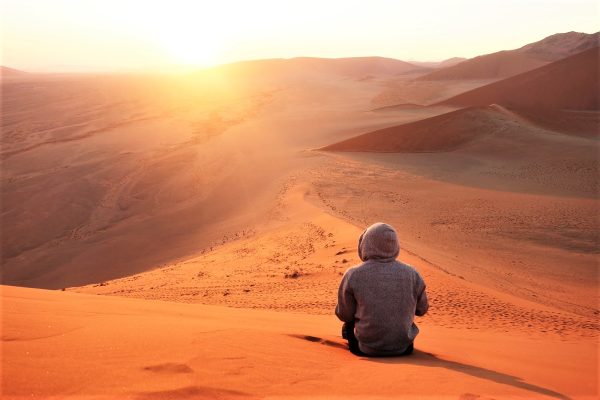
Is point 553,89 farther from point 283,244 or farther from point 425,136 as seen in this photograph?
point 283,244

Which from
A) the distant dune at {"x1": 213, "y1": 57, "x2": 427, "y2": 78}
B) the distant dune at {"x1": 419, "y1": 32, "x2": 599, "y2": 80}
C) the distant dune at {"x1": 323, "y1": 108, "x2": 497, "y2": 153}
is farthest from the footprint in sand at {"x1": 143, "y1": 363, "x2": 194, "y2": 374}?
the distant dune at {"x1": 213, "y1": 57, "x2": 427, "y2": 78}

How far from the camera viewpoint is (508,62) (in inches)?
2466

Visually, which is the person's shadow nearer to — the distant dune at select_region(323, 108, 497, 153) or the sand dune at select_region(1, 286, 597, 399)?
the sand dune at select_region(1, 286, 597, 399)

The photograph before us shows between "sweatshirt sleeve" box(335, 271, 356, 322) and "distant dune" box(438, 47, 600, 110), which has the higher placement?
"distant dune" box(438, 47, 600, 110)

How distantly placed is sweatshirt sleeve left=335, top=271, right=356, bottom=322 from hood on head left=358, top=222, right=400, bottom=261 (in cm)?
23

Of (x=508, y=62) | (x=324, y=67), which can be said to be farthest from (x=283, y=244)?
(x=324, y=67)

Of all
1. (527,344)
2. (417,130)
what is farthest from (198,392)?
(417,130)

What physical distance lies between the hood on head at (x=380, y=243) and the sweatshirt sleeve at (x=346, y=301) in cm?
23

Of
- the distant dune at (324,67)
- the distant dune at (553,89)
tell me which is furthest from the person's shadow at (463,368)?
the distant dune at (324,67)

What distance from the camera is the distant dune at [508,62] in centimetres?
6069

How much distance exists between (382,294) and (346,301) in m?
0.28

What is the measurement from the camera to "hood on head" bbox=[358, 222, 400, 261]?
3.79 meters

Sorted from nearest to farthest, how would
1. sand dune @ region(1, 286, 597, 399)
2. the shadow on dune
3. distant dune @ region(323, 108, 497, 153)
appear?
sand dune @ region(1, 286, 597, 399), the shadow on dune, distant dune @ region(323, 108, 497, 153)

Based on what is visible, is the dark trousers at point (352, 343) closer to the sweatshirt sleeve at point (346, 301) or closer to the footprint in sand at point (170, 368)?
the sweatshirt sleeve at point (346, 301)
